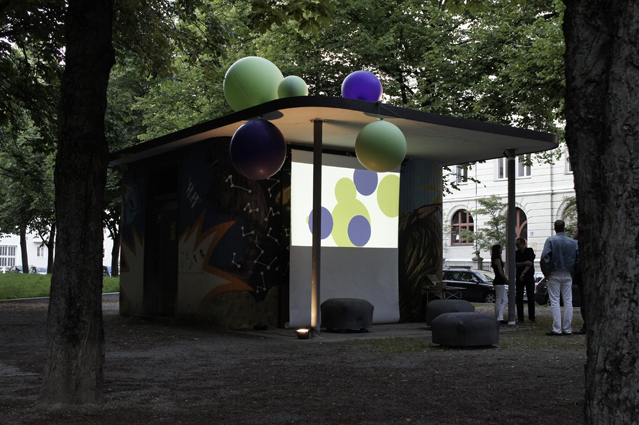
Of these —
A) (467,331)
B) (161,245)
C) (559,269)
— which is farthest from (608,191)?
(161,245)

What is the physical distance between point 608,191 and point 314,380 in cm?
478

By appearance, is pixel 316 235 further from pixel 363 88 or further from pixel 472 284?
pixel 472 284

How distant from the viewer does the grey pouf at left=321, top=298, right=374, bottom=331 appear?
12406 mm

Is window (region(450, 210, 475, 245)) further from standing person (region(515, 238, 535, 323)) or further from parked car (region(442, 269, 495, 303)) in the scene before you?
standing person (region(515, 238, 535, 323))

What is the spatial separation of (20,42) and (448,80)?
14191mm

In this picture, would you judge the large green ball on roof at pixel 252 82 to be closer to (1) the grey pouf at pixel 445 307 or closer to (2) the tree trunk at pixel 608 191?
(1) the grey pouf at pixel 445 307

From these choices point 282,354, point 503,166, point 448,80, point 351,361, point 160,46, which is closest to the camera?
point 351,361

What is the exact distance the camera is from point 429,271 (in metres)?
15.5

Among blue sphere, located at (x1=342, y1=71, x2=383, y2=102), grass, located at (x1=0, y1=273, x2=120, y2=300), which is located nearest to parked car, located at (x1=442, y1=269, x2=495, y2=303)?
grass, located at (x1=0, y1=273, x2=120, y2=300)

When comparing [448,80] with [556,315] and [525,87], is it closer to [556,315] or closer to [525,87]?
[525,87]

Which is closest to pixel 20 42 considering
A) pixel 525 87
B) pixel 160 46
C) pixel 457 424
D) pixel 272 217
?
pixel 160 46

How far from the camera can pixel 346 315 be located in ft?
40.7

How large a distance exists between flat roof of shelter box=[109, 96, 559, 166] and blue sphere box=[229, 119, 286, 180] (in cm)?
26

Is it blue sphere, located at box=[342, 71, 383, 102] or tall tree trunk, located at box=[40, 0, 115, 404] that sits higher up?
blue sphere, located at box=[342, 71, 383, 102]
